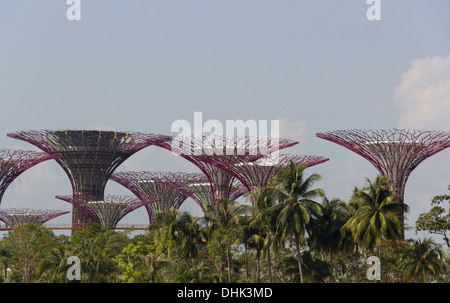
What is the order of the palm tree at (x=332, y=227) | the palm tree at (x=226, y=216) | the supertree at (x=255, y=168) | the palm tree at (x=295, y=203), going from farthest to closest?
the supertree at (x=255, y=168)
the palm tree at (x=226, y=216)
the palm tree at (x=332, y=227)
the palm tree at (x=295, y=203)

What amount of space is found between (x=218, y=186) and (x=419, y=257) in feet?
193

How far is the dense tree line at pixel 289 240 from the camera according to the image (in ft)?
181

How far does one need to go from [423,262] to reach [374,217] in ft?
16.8

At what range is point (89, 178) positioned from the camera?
120000 mm

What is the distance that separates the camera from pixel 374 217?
56.9 metres

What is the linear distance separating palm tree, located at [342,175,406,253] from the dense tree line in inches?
3.2

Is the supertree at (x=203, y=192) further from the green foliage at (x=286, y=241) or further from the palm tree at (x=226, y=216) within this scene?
the palm tree at (x=226, y=216)

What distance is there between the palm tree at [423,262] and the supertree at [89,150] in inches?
2389

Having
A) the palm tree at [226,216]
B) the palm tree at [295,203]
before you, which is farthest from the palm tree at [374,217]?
the palm tree at [226,216]
